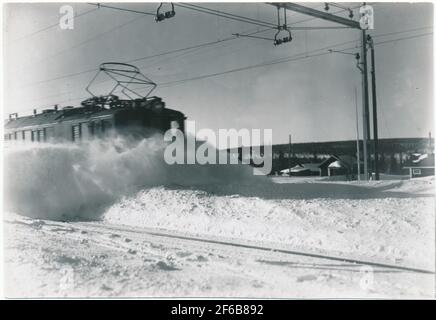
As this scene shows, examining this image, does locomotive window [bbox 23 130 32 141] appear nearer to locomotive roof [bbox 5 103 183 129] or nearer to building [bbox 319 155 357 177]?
locomotive roof [bbox 5 103 183 129]

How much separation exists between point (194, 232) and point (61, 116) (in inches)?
396

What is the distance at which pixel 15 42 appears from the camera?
26.8 feet

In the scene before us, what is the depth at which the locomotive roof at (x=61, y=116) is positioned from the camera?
55.0 feet

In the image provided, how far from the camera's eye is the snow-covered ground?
6.27 metres

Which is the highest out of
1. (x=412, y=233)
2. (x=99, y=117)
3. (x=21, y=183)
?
(x=99, y=117)

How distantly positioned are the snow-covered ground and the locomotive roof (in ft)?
5.14

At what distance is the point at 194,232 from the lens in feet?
37.3

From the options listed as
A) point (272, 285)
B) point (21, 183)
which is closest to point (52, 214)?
point (21, 183)

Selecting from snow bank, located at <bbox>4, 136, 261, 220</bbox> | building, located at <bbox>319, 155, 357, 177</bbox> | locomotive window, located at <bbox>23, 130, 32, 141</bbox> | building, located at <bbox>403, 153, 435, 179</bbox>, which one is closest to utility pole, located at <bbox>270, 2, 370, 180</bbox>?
building, located at <bbox>403, 153, 435, 179</bbox>

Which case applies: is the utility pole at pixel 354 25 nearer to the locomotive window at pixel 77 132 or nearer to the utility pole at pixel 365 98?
the utility pole at pixel 365 98

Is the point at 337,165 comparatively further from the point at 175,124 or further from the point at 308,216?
the point at 308,216

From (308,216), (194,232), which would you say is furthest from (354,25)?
(194,232)
